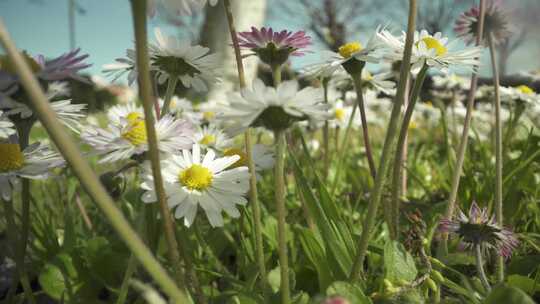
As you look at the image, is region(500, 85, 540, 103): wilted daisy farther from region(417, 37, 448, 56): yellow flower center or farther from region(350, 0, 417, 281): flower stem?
region(350, 0, 417, 281): flower stem

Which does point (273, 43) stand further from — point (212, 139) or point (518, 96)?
point (518, 96)

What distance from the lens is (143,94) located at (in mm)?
383

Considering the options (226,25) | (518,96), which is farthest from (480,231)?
(226,25)

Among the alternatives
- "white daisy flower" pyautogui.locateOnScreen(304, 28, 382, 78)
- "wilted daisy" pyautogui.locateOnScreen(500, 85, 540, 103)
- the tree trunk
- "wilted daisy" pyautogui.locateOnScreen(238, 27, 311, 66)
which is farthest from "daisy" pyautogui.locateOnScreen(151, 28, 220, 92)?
the tree trunk

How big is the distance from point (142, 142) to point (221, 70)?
160mm

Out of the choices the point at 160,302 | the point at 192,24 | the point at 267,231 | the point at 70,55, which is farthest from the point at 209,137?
the point at 192,24

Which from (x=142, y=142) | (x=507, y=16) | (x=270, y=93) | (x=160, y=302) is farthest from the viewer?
(x=507, y=16)

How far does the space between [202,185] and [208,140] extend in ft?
1.14

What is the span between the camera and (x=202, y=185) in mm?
620

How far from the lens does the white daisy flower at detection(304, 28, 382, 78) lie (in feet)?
2.19

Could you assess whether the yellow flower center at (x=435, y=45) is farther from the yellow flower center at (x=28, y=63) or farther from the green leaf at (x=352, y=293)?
the yellow flower center at (x=28, y=63)

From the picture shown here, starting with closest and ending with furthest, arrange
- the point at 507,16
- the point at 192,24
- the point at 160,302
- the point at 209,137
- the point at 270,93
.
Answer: the point at 160,302, the point at 270,93, the point at 507,16, the point at 209,137, the point at 192,24

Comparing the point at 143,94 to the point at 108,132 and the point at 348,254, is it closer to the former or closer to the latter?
the point at 108,132

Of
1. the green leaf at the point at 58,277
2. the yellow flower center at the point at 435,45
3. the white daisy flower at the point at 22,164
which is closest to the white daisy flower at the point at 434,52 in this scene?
the yellow flower center at the point at 435,45
